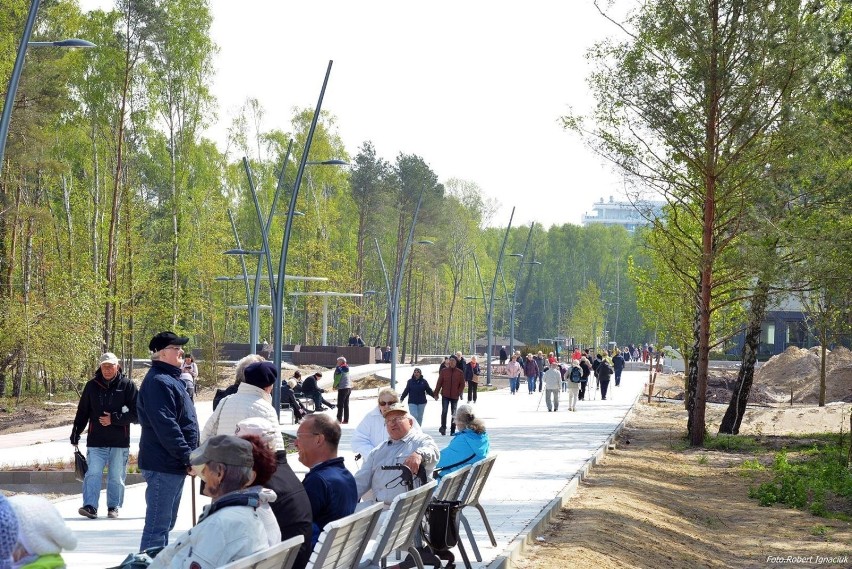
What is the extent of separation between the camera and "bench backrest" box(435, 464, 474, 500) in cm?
925

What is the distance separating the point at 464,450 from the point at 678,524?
181 inches

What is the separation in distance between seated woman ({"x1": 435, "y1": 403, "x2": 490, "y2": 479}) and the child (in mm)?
7003

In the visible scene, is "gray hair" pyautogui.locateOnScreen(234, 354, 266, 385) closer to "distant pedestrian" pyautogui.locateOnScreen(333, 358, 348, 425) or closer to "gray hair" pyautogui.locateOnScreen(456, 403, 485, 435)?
"gray hair" pyautogui.locateOnScreen(456, 403, 485, 435)

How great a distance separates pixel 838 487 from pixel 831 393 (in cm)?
3810

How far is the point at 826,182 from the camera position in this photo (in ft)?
70.7

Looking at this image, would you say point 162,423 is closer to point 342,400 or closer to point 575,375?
point 342,400

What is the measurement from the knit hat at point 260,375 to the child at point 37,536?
468 centimetres

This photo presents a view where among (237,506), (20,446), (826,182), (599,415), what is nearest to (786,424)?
(599,415)

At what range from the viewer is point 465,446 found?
447 inches

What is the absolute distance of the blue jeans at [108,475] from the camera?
490 inches

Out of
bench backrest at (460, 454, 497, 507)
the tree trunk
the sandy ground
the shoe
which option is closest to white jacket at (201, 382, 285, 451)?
bench backrest at (460, 454, 497, 507)

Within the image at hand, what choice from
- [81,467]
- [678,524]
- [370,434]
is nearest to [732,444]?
[678,524]

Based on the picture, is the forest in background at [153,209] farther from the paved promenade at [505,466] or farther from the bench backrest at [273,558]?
the bench backrest at [273,558]

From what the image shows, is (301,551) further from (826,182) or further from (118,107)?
(118,107)
